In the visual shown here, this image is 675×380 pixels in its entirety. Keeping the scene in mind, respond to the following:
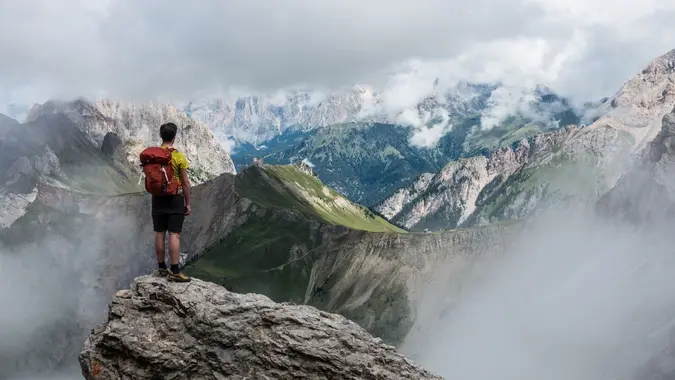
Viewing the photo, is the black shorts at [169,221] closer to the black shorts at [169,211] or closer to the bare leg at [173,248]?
the black shorts at [169,211]

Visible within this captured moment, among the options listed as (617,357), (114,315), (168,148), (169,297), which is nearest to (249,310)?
(169,297)

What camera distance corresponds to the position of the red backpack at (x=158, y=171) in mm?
20984

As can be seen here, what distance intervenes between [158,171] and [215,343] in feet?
20.3

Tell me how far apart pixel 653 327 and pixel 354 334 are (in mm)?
195274

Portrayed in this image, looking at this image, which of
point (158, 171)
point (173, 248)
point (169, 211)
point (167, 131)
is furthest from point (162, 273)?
point (167, 131)

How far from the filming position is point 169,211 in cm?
2188

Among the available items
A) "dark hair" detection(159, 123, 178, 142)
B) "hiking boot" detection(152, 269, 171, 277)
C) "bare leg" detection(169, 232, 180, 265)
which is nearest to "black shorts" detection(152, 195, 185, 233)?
"bare leg" detection(169, 232, 180, 265)

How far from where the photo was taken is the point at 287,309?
21906 millimetres

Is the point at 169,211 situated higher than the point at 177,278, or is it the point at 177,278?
the point at 169,211

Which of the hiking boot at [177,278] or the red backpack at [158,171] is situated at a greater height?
the red backpack at [158,171]

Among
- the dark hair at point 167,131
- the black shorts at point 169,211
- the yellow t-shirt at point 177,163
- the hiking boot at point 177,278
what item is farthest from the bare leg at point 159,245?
the dark hair at point 167,131

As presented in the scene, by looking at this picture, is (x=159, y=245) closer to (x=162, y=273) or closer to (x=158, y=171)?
(x=162, y=273)

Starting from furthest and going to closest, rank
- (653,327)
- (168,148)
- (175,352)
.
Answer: (653,327) → (168,148) → (175,352)

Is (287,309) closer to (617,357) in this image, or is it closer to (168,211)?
(168,211)
